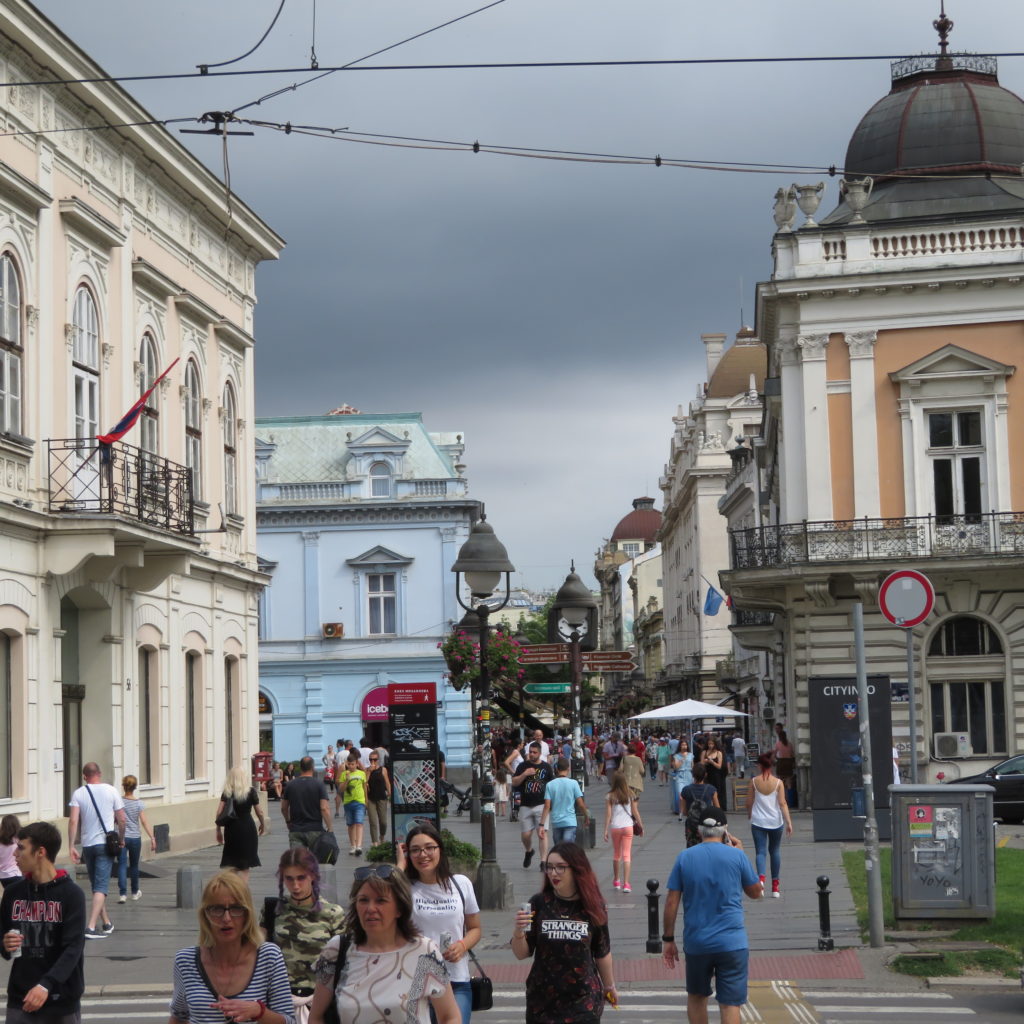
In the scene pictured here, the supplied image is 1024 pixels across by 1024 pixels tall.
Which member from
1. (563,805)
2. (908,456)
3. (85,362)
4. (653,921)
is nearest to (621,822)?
(563,805)

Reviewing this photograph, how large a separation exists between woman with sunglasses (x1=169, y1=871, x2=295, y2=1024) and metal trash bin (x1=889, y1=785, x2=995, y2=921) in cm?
1028

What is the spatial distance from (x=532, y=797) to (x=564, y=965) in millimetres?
16522

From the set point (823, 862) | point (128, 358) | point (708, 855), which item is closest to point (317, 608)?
point (128, 358)

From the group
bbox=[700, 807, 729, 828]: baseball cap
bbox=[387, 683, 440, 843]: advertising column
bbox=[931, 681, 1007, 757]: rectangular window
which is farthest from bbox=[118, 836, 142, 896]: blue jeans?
bbox=[931, 681, 1007, 757]: rectangular window

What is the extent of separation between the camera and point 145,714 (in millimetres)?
29391

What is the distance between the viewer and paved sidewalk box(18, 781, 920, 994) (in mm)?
14906

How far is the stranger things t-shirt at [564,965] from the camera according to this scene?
8.75 m

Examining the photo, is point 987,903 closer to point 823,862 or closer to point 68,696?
point 823,862

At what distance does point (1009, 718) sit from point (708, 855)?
28.0 metres

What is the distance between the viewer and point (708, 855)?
1075 cm

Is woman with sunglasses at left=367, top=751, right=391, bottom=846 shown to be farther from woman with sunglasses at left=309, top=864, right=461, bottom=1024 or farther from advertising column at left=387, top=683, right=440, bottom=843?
woman with sunglasses at left=309, top=864, right=461, bottom=1024

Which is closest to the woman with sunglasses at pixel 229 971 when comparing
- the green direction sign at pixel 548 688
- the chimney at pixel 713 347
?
the green direction sign at pixel 548 688

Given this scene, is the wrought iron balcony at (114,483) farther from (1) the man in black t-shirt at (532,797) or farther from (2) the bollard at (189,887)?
(1) the man in black t-shirt at (532,797)

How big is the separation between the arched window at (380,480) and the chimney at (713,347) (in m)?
31.5
